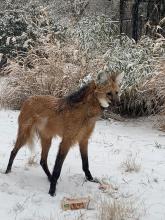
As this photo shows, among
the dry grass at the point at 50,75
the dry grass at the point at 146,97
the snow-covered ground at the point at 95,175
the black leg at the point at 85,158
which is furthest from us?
the dry grass at the point at 50,75

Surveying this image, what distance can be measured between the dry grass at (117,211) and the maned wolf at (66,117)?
72 cm

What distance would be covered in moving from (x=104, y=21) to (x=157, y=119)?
3.31m

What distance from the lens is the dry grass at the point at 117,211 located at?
12.9 feet

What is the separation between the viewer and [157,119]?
8.32 metres

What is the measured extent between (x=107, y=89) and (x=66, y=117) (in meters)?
0.54

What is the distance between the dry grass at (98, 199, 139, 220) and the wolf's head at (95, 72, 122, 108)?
3.13 feet

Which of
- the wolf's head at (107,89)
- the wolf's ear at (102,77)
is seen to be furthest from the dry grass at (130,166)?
the wolf's ear at (102,77)

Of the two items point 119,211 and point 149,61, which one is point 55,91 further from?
point 119,211

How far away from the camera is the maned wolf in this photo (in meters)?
4.45

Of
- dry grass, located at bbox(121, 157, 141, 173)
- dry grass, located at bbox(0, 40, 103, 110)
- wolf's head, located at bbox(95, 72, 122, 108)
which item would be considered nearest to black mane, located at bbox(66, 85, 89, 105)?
wolf's head, located at bbox(95, 72, 122, 108)

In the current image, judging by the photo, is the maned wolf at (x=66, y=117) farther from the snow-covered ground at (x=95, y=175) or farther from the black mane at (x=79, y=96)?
the snow-covered ground at (x=95, y=175)

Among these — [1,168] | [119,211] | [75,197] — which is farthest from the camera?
[1,168]

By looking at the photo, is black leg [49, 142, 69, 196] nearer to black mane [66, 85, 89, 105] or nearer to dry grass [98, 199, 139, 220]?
black mane [66, 85, 89, 105]

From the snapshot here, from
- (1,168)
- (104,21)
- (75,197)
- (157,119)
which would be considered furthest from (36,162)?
(104,21)
